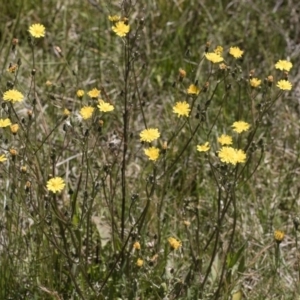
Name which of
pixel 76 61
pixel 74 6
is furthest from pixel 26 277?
pixel 74 6

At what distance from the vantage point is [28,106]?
2.95 metres

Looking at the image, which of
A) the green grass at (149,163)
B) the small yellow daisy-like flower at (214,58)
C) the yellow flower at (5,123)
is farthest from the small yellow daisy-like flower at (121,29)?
the yellow flower at (5,123)

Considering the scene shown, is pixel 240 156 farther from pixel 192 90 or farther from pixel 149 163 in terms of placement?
pixel 149 163

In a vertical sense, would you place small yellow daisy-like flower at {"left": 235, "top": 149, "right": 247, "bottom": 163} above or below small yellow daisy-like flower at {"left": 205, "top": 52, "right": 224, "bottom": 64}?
below

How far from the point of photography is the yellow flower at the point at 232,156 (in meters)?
1.88

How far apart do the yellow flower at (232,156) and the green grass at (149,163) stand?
0.05m

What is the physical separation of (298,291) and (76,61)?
60.4 inches

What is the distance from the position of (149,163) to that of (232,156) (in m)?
0.83

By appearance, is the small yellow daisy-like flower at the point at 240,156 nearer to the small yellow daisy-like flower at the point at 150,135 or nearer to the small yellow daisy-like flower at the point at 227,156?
the small yellow daisy-like flower at the point at 227,156

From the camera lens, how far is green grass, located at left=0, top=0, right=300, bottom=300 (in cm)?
204

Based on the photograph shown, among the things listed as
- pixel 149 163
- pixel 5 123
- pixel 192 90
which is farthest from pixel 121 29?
pixel 149 163

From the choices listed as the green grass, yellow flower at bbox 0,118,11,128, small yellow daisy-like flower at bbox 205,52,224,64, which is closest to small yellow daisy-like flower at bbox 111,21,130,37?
the green grass

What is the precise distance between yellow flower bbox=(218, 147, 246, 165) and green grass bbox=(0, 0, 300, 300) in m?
0.05

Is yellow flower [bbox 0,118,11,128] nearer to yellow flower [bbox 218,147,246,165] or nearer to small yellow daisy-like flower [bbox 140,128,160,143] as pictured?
small yellow daisy-like flower [bbox 140,128,160,143]
